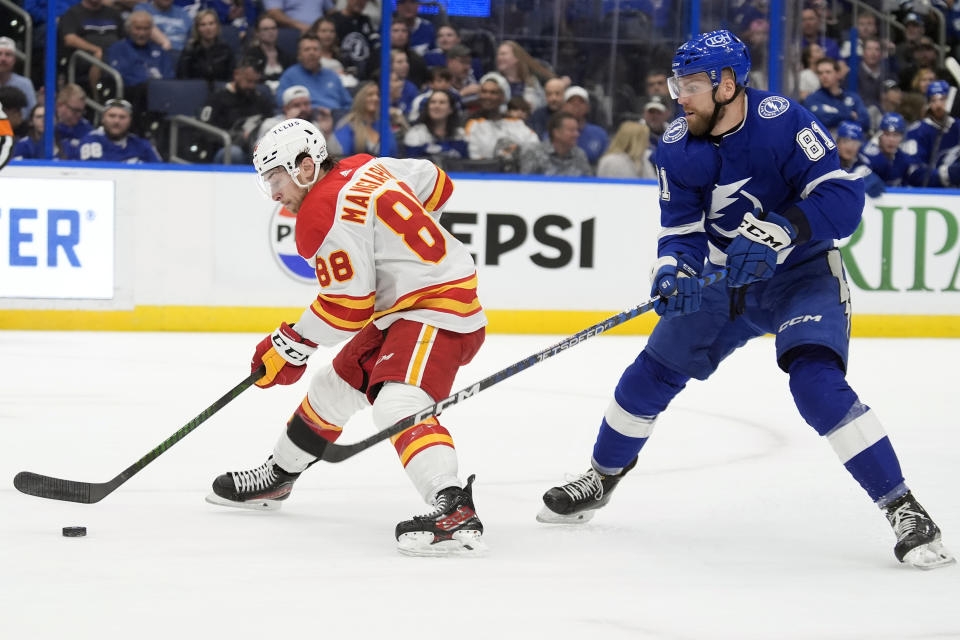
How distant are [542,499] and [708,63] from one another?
1.05 metres

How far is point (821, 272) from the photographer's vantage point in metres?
2.79

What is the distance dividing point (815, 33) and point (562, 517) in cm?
573

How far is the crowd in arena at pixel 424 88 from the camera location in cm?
725

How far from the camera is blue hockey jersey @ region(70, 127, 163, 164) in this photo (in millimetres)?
7180

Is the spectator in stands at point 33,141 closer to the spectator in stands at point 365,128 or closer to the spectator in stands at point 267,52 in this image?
the spectator in stands at point 267,52

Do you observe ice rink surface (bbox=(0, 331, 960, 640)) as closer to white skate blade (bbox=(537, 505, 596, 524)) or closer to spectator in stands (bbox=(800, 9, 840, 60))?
white skate blade (bbox=(537, 505, 596, 524))

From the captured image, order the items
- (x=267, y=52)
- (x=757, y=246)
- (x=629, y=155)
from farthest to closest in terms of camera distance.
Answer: (x=629, y=155), (x=267, y=52), (x=757, y=246)

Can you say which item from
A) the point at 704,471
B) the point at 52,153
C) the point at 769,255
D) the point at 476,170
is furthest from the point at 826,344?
the point at 52,153

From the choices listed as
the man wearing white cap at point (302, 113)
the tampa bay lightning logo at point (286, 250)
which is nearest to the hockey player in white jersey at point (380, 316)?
the tampa bay lightning logo at point (286, 250)

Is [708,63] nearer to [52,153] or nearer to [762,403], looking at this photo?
[762,403]

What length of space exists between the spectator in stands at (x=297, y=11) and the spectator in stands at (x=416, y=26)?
38 centimetres

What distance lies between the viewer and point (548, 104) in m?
7.69

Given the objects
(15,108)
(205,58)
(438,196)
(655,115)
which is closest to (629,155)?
(655,115)

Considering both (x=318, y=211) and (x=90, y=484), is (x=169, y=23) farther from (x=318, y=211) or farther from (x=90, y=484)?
A: (x=318, y=211)
